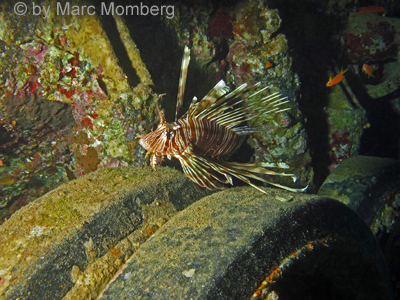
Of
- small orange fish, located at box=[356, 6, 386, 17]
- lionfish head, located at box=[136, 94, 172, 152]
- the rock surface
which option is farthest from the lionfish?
small orange fish, located at box=[356, 6, 386, 17]

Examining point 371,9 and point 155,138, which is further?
point 371,9

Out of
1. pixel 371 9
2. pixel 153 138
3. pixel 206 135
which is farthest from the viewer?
pixel 371 9

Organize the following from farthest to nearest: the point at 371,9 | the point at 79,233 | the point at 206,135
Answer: the point at 371,9 < the point at 206,135 < the point at 79,233

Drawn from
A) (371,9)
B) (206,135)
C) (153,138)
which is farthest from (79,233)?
(371,9)

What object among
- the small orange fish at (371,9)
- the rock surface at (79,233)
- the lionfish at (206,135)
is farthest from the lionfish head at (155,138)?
the small orange fish at (371,9)

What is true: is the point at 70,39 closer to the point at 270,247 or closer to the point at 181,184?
the point at 181,184

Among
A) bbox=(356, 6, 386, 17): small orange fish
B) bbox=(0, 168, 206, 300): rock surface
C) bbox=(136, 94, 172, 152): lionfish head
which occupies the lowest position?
bbox=(0, 168, 206, 300): rock surface

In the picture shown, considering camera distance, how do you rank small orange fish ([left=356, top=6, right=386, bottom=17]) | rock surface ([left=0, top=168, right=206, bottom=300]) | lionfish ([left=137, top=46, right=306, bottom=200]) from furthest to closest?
small orange fish ([left=356, top=6, right=386, bottom=17]), lionfish ([left=137, top=46, right=306, bottom=200]), rock surface ([left=0, top=168, right=206, bottom=300])

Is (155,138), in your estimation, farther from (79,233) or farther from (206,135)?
(79,233)

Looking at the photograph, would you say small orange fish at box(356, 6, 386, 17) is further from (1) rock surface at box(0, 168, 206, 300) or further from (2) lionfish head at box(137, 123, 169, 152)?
(1) rock surface at box(0, 168, 206, 300)

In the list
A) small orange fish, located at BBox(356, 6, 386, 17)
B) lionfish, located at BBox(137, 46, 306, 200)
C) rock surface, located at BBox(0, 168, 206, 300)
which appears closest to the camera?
rock surface, located at BBox(0, 168, 206, 300)
